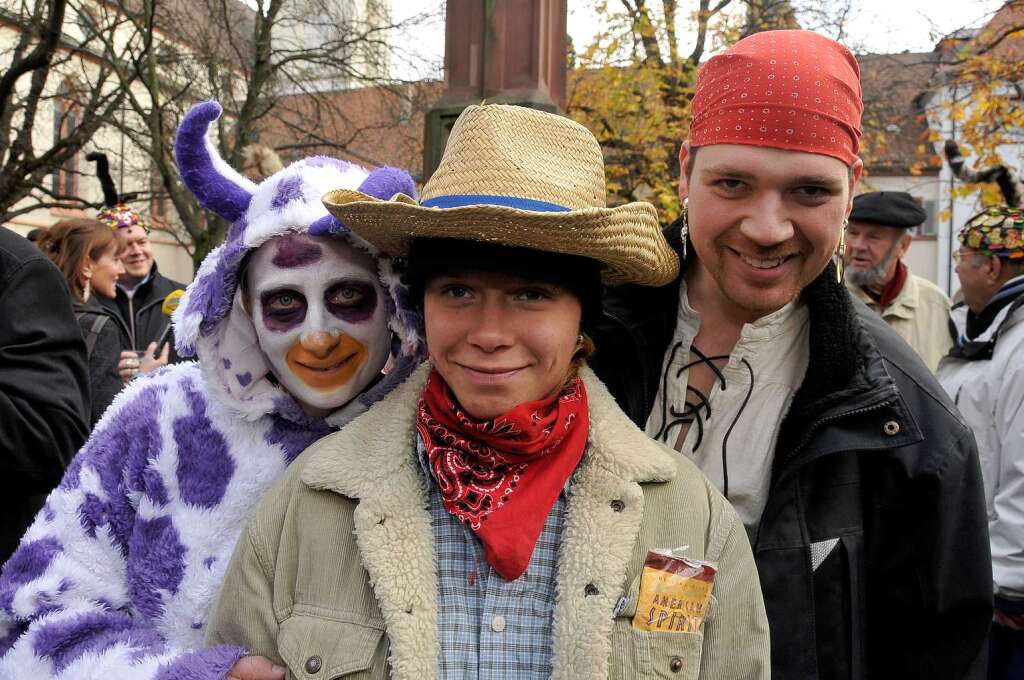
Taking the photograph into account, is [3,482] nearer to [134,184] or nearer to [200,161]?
[200,161]

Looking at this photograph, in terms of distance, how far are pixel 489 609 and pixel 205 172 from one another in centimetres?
128

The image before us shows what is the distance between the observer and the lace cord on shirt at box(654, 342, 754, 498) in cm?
216

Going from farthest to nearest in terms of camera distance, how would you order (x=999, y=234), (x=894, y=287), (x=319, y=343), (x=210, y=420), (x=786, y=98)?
(x=894, y=287)
(x=999, y=234)
(x=210, y=420)
(x=319, y=343)
(x=786, y=98)

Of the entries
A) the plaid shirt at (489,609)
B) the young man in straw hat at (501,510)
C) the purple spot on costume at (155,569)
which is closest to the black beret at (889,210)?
the young man in straw hat at (501,510)

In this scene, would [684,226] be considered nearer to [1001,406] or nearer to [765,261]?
[765,261]

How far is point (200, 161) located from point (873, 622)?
1986 millimetres

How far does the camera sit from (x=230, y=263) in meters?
2.17

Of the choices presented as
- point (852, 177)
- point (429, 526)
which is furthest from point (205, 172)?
point (852, 177)

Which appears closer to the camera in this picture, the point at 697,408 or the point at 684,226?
the point at 697,408

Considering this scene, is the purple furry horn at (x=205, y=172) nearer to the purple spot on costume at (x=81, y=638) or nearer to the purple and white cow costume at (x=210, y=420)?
the purple and white cow costume at (x=210, y=420)

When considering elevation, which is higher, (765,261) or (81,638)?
(765,261)

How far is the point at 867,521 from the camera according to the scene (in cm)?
209

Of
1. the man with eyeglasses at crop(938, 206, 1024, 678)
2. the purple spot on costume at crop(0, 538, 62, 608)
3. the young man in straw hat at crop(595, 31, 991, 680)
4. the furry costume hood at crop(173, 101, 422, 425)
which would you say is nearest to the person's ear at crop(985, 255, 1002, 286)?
the man with eyeglasses at crop(938, 206, 1024, 678)

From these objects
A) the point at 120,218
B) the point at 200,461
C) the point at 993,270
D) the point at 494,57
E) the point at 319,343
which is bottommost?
the point at 200,461
